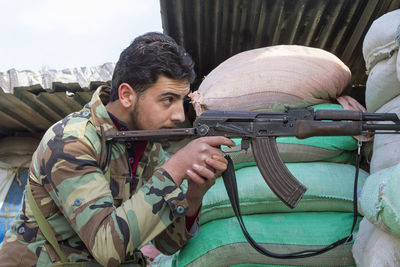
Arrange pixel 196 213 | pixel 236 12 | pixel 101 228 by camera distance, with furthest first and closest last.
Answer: pixel 236 12, pixel 196 213, pixel 101 228

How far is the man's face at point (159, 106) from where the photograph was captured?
1.63m

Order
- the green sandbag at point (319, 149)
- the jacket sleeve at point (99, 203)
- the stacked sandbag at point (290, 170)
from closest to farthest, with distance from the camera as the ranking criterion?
the jacket sleeve at point (99, 203), the stacked sandbag at point (290, 170), the green sandbag at point (319, 149)

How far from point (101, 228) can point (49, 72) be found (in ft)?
7.63

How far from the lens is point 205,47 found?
3.34 metres

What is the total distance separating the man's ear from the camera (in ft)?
5.44

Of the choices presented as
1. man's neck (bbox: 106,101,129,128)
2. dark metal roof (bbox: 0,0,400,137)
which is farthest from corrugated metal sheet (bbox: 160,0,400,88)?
man's neck (bbox: 106,101,129,128)

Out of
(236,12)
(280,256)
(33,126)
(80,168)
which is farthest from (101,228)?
(33,126)

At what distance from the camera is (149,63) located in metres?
1.64

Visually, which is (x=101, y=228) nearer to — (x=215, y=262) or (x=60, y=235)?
(x=60, y=235)

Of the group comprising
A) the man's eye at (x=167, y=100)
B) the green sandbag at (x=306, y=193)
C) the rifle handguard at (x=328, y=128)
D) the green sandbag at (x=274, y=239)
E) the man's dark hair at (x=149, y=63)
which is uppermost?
the man's dark hair at (x=149, y=63)

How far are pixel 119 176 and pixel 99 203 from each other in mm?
263

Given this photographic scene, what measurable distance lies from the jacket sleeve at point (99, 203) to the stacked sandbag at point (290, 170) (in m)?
0.46

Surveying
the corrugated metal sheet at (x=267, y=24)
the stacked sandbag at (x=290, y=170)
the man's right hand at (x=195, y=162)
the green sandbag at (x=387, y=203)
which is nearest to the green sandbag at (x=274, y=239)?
the stacked sandbag at (x=290, y=170)

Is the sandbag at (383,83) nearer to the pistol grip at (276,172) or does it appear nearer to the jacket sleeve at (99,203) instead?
the pistol grip at (276,172)
